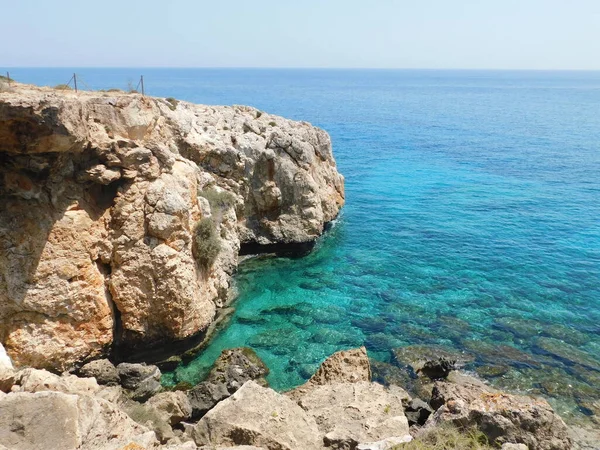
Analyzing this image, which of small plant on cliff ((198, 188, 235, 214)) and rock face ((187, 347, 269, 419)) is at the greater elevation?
small plant on cliff ((198, 188, 235, 214))

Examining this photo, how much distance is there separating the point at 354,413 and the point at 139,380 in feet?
31.8

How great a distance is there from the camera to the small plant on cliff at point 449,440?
12.1 meters

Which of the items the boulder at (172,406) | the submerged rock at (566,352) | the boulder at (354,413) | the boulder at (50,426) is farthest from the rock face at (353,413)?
the submerged rock at (566,352)

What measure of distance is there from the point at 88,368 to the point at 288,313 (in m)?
11.5

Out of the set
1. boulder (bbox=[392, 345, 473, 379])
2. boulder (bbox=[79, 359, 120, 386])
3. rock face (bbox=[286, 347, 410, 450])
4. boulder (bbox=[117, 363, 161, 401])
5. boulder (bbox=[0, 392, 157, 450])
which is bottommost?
boulder (bbox=[392, 345, 473, 379])

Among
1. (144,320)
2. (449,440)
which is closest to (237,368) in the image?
(144,320)

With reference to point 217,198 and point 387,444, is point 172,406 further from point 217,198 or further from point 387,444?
point 217,198

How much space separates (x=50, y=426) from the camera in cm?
1009

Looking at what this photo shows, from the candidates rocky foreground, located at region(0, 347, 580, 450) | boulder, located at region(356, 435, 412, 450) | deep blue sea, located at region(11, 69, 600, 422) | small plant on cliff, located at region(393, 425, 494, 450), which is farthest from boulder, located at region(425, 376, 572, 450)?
deep blue sea, located at region(11, 69, 600, 422)

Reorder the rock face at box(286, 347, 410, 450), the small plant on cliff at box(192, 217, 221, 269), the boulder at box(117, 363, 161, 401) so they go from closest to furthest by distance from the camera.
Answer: the rock face at box(286, 347, 410, 450) < the boulder at box(117, 363, 161, 401) < the small plant on cliff at box(192, 217, 221, 269)

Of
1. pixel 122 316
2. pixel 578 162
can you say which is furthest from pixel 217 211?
pixel 578 162

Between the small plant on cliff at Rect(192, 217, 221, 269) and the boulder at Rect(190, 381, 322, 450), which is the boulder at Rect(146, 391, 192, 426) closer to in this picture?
the boulder at Rect(190, 381, 322, 450)

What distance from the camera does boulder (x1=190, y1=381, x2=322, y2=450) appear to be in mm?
12898

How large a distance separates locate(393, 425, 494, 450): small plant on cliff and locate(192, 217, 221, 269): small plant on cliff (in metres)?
14.3
